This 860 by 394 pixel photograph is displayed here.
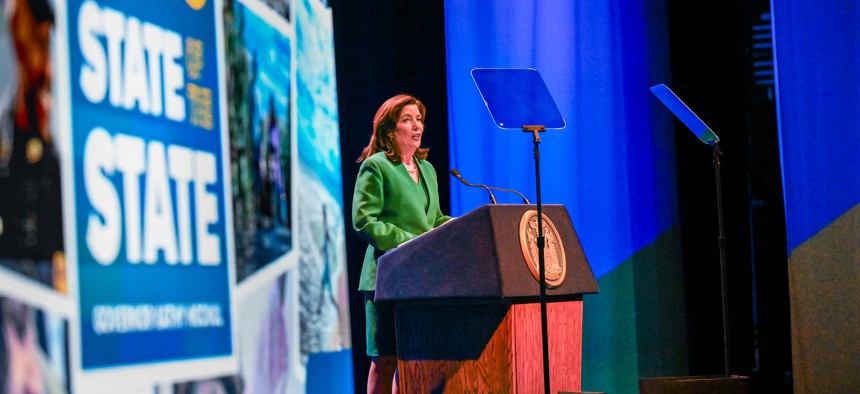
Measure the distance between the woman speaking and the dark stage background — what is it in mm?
1046

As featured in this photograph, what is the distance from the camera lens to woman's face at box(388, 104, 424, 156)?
12.1ft

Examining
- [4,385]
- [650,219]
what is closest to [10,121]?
[4,385]

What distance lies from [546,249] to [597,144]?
6.73 ft

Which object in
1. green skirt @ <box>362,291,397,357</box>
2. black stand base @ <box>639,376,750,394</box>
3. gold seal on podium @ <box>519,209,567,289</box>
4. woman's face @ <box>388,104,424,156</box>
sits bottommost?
black stand base @ <box>639,376,750,394</box>

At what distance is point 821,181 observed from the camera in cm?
499

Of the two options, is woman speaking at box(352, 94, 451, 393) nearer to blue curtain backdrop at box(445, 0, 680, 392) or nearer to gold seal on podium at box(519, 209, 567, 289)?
gold seal on podium at box(519, 209, 567, 289)

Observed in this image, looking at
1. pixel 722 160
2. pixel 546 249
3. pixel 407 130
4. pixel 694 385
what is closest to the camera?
pixel 546 249

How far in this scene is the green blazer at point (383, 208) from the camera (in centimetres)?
347

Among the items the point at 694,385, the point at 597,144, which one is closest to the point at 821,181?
the point at 597,144

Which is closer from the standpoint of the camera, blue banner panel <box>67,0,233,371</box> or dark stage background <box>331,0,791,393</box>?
blue banner panel <box>67,0,233,371</box>

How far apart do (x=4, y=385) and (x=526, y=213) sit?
1626 mm

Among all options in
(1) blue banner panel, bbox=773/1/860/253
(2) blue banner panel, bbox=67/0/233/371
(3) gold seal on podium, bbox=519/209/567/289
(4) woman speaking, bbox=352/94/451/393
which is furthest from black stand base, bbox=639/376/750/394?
(1) blue banner panel, bbox=773/1/860/253

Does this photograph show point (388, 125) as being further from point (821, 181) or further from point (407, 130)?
point (821, 181)

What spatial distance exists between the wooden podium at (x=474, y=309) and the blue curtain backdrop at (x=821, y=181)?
6.89 ft
